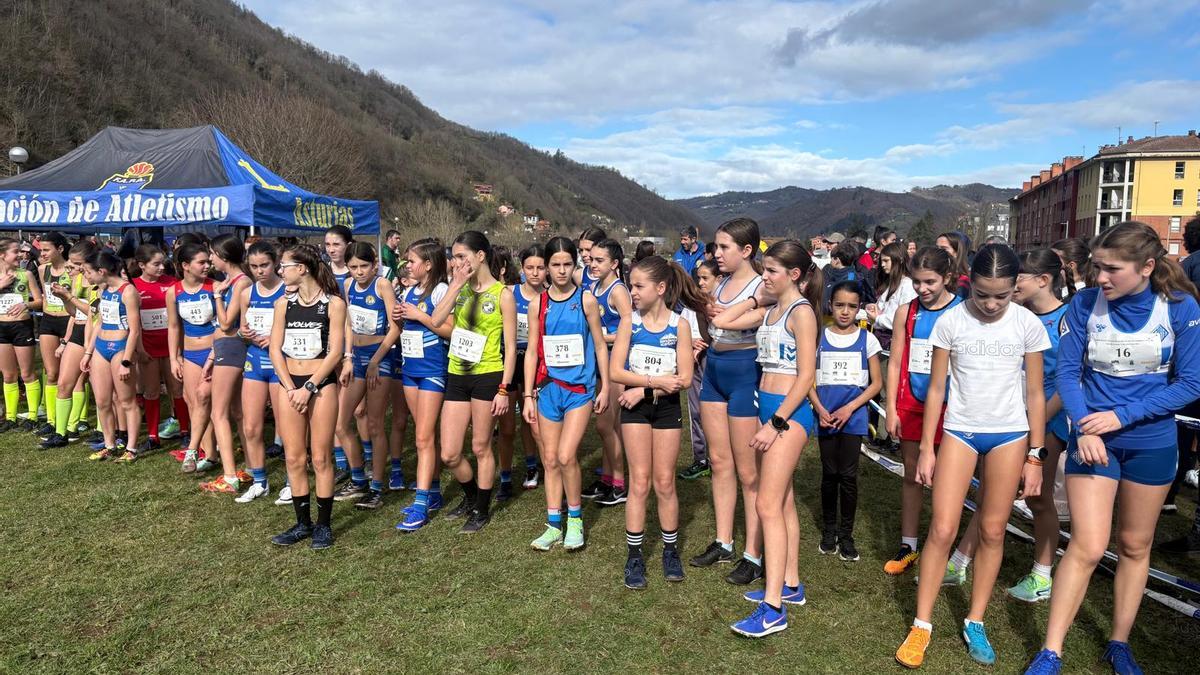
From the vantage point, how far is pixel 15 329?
7.11 metres

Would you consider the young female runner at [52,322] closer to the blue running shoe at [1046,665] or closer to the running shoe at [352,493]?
the running shoe at [352,493]

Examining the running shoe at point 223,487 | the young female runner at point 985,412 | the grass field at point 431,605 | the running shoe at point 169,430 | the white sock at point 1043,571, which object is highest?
the young female runner at point 985,412

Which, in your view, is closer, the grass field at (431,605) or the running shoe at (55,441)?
the grass field at (431,605)

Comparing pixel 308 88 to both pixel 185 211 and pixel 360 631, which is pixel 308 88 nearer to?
pixel 185 211

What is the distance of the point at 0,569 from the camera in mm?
4270

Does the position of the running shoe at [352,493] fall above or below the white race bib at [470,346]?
below

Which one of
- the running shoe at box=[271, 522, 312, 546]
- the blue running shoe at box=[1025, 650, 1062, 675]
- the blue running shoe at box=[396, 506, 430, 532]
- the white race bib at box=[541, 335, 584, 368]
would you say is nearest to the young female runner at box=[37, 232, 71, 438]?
the running shoe at box=[271, 522, 312, 546]

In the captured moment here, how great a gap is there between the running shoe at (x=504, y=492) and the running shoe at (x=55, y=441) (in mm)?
4696

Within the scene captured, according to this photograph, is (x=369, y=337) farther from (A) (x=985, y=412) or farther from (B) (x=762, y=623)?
(A) (x=985, y=412)

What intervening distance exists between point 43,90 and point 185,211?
43495 mm

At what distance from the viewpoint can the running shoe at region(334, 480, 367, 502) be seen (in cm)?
548

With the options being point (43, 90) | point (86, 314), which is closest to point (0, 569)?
point (86, 314)

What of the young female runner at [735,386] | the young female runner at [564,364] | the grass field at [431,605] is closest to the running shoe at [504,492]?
the grass field at [431,605]

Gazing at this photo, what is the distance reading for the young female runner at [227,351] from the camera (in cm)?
548
